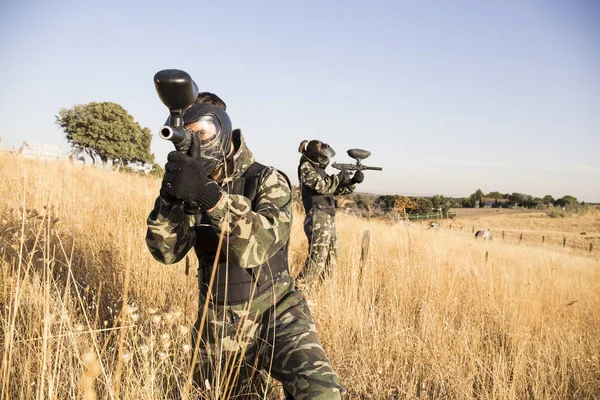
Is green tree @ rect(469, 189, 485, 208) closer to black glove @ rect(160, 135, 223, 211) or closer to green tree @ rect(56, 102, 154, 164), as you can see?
green tree @ rect(56, 102, 154, 164)

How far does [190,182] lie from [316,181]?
3.97 meters

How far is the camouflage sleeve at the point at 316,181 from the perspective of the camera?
5473 millimetres

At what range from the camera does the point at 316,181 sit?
5469 mm

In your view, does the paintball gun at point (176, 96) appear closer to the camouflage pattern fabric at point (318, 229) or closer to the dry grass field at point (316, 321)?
the dry grass field at point (316, 321)

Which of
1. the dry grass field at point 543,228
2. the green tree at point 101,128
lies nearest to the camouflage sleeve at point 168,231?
the dry grass field at point 543,228

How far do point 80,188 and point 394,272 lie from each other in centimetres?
477

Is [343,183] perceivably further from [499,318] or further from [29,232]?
[29,232]

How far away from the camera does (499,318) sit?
360cm

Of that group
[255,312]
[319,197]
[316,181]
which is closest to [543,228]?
[319,197]

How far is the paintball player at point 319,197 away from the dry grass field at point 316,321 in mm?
351

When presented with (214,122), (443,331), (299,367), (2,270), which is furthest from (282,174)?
(2,270)

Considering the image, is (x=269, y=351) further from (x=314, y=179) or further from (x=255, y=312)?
(x=314, y=179)

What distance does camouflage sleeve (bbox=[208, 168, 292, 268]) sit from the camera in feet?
5.54

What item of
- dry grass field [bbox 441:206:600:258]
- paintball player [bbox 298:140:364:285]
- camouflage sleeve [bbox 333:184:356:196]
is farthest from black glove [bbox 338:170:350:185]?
dry grass field [bbox 441:206:600:258]
